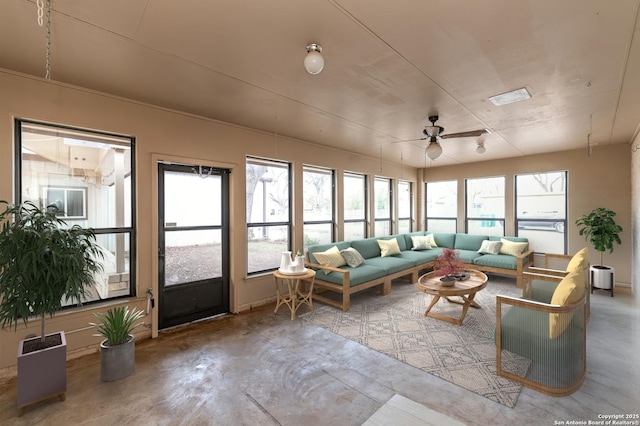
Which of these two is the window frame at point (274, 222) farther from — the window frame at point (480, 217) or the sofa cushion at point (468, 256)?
the window frame at point (480, 217)

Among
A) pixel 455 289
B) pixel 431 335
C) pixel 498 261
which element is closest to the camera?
pixel 431 335

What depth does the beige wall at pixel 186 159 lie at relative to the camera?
253cm

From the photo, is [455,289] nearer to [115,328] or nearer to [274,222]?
[274,222]

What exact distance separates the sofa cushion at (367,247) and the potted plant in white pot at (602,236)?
369 centimetres

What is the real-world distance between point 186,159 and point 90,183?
101 centimetres

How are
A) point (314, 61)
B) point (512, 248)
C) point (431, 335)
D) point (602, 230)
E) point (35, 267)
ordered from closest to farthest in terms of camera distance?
1. point (314, 61)
2. point (35, 267)
3. point (431, 335)
4. point (602, 230)
5. point (512, 248)

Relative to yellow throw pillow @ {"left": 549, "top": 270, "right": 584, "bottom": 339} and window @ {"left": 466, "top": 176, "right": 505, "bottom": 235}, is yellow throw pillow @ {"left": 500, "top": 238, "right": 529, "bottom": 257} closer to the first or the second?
window @ {"left": 466, "top": 176, "right": 505, "bottom": 235}

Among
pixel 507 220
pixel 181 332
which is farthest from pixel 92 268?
pixel 507 220

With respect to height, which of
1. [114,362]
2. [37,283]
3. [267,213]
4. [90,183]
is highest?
[90,183]

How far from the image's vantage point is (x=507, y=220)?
6.43 m

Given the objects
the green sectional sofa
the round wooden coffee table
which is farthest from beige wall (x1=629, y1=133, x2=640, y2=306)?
the round wooden coffee table

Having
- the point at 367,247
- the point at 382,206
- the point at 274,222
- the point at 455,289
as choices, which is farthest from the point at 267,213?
the point at 382,206

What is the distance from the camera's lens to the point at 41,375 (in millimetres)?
2109

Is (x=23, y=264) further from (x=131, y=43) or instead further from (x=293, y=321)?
(x=293, y=321)
